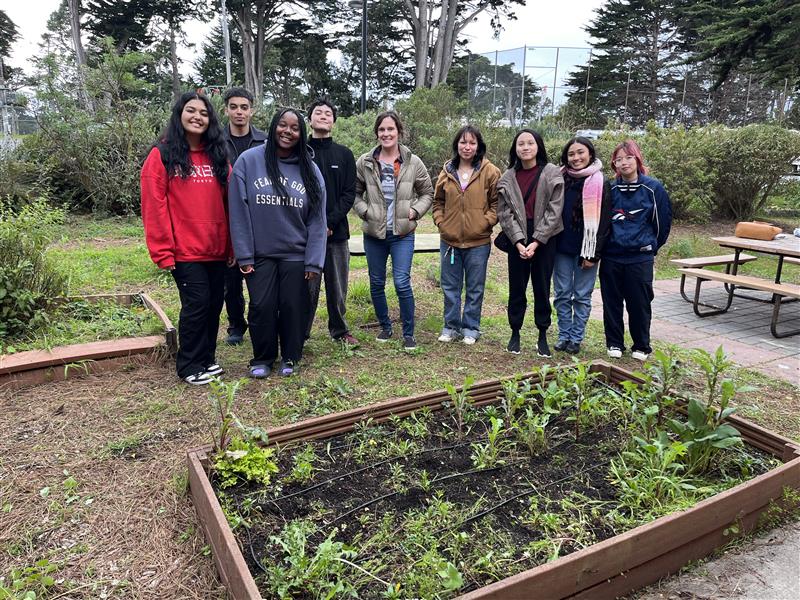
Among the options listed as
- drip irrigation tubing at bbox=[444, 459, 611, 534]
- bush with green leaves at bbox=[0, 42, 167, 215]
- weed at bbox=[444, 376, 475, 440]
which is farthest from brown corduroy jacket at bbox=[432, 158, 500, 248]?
bush with green leaves at bbox=[0, 42, 167, 215]

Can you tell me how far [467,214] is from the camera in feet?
15.1

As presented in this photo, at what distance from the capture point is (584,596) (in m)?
2.04

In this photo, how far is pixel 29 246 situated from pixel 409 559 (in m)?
3.80

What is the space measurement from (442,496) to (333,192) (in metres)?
2.71

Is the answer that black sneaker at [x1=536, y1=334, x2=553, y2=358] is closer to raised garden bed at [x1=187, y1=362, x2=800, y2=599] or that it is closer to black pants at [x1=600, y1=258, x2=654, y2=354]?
black pants at [x1=600, y1=258, x2=654, y2=354]

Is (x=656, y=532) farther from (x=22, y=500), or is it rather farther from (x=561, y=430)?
(x=22, y=500)

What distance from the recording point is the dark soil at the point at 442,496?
2.20 metres

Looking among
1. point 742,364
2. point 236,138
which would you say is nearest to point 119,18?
point 236,138

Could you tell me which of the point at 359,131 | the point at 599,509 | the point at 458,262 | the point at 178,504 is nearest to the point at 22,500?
the point at 178,504

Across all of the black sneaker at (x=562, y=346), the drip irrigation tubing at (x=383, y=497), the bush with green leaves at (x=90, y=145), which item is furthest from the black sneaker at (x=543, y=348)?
the bush with green leaves at (x=90, y=145)

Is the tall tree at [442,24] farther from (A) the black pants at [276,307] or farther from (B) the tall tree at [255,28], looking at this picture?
(A) the black pants at [276,307]

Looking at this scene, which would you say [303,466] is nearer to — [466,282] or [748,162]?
[466,282]

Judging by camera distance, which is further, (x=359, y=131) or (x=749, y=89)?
(x=749, y=89)

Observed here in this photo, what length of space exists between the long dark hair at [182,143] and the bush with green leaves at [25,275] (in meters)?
1.50
